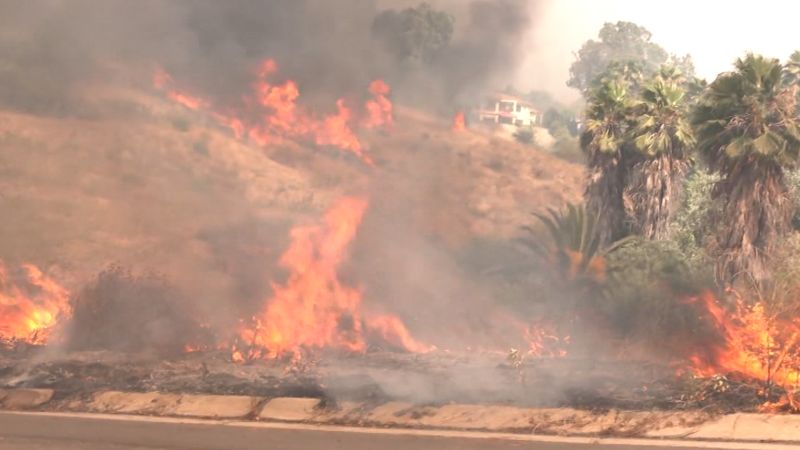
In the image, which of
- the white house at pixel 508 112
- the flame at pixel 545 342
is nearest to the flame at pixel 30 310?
the flame at pixel 545 342

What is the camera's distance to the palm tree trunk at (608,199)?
2122 cm

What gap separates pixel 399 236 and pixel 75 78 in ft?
81.3

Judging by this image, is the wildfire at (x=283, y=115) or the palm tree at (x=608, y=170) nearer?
the palm tree at (x=608, y=170)

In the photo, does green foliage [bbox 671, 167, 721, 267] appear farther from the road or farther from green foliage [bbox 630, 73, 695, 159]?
the road

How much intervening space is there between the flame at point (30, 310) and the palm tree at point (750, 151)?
15215 mm

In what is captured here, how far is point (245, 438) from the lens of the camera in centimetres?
988

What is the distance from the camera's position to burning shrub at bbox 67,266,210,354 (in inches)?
663

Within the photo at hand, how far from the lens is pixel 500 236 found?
39.6 meters

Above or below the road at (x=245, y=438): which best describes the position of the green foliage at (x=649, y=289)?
above

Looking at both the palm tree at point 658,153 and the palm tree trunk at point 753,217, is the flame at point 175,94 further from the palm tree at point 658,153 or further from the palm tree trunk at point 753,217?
the palm tree trunk at point 753,217

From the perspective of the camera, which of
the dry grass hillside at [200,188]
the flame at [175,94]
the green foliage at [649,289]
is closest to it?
the green foliage at [649,289]

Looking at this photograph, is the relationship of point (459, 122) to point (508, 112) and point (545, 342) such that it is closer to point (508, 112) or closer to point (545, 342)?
point (508, 112)

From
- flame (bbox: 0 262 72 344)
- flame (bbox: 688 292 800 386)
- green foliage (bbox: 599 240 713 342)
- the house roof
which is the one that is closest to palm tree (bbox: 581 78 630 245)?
green foliage (bbox: 599 240 713 342)

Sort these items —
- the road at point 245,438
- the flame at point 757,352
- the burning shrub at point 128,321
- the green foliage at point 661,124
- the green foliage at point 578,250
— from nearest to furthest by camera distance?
the road at point 245,438
the flame at point 757,352
the burning shrub at point 128,321
the green foliage at point 661,124
the green foliage at point 578,250
